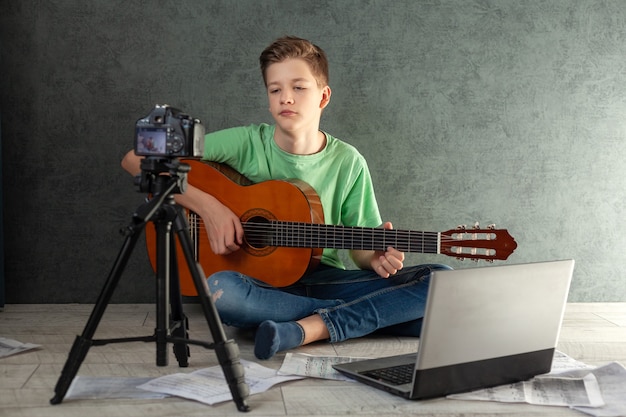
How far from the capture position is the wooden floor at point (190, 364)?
1584 mm

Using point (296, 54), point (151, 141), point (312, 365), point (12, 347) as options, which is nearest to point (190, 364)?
point (312, 365)

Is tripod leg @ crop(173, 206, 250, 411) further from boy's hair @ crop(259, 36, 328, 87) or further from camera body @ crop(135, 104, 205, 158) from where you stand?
boy's hair @ crop(259, 36, 328, 87)

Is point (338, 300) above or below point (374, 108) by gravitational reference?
below

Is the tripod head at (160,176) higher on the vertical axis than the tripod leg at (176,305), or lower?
higher

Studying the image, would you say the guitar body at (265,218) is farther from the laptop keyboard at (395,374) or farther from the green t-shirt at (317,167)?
the laptop keyboard at (395,374)


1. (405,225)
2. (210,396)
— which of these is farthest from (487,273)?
(405,225)

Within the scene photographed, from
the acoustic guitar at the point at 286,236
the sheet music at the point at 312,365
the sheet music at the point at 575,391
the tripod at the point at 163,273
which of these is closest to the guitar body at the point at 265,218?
the acoustic guitar at the point at 286,236

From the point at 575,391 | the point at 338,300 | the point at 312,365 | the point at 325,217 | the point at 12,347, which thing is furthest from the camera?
the point at 325,217

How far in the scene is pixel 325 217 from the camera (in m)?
2.45

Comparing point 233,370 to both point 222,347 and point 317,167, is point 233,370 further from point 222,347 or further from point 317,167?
point 317,167

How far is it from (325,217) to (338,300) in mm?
296

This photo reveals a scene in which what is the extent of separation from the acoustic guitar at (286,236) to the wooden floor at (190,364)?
0.23m

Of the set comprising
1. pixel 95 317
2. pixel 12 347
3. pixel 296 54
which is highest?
pixel 296 54

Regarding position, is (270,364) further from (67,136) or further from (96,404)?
(67,136)
